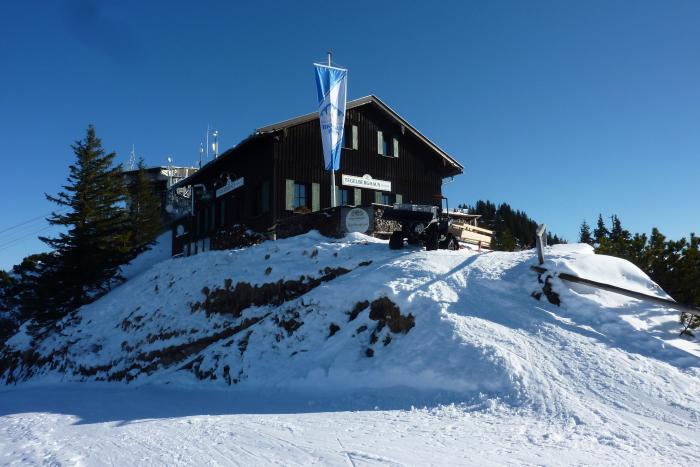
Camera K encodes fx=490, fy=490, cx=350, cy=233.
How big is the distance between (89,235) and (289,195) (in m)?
10.5

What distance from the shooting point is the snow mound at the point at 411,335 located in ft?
24.0

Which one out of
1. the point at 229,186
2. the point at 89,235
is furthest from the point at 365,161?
the point at 89,235

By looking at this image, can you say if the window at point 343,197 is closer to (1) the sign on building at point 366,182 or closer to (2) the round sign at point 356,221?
(1) the sign on building at point 366,182

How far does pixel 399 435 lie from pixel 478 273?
603 centimetres

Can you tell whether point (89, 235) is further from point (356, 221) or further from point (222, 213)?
point (356, 221)

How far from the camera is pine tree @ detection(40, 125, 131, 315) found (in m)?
23.7

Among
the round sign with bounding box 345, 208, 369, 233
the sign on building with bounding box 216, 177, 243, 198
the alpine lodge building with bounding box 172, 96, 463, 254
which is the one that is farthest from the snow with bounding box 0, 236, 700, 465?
the sign on building with bounding box 216, 177, 243, 198

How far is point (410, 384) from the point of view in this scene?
27.2 feet

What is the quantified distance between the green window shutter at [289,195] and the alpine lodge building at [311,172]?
46 mm

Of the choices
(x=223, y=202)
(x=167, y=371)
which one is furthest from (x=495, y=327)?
(x=223, y=202)

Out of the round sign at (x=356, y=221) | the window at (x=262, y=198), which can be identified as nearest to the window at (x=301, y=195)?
the window at (x=262, y=198)

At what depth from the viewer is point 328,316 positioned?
11.4m

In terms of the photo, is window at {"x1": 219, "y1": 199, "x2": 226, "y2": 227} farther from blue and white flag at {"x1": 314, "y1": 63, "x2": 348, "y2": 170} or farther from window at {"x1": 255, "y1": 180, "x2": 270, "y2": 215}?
blue and white flag at {"x1": 314, "y1": 63, "x2": 348, "y2": 170}

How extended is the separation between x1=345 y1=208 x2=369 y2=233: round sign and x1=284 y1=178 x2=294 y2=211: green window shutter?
5.43 meters
